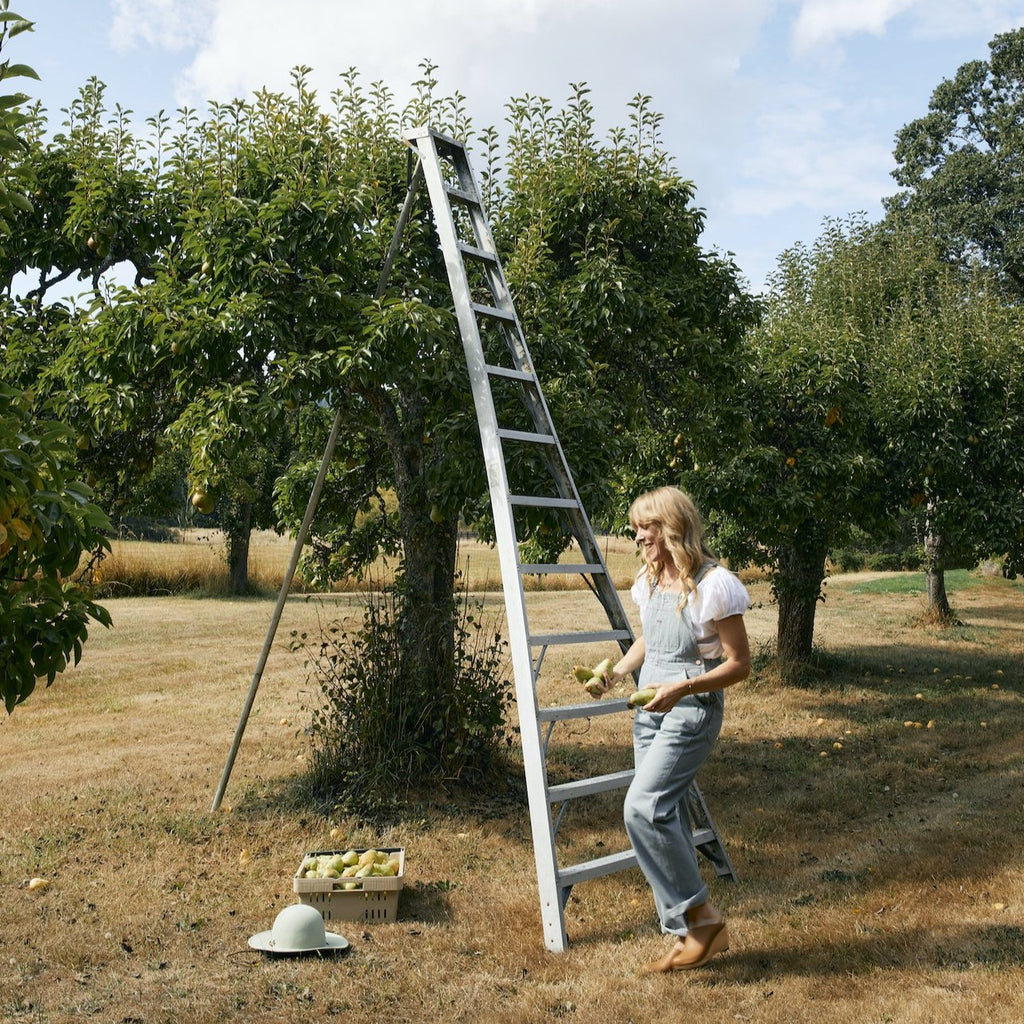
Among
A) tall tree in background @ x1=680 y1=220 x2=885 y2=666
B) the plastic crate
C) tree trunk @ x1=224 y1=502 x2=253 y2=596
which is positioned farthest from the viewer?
tree trunk @ x1=224 y1=502 x2=253 y2=596

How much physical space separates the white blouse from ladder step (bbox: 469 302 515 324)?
244cm

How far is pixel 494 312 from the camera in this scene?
249 inches

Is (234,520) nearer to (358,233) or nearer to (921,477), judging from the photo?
(921,477)

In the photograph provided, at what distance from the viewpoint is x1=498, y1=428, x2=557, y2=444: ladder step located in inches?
230

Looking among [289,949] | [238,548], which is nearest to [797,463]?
[289,949]

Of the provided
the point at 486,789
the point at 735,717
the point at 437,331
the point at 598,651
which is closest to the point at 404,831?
the point at 486,789

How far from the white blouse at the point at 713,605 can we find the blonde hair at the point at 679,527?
0.07m

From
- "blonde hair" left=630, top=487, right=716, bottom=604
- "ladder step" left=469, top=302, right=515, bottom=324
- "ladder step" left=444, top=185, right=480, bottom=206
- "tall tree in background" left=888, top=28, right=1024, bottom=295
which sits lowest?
"blonde hair" left=630, top=487, right=716, bottom=604

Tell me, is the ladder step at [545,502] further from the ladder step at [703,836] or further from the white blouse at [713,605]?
the ladder step at [703,836]

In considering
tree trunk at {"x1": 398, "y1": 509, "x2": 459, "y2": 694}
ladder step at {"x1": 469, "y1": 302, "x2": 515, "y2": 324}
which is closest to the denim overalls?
ladder step at {"x1": 469, "y1": 302, "x2": 515, "y2": 324}

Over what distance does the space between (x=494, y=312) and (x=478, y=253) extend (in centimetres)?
45

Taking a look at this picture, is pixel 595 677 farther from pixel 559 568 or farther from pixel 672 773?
pixel 559 568

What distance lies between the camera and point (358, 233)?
714cm

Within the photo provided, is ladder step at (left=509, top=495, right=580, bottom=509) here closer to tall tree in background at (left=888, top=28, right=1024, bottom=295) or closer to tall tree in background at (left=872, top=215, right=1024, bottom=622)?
tall tree in background at (left=872, top=215, right=1024, bottom=622)
